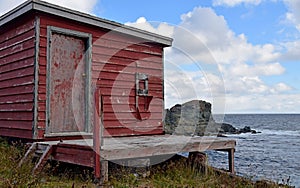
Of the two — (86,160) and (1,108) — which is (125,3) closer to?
(1,108)

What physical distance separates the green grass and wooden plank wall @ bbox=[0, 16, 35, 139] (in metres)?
0.54

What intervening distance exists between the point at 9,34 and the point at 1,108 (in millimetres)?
1684

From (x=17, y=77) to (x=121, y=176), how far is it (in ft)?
10.5

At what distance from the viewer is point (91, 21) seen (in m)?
7.22

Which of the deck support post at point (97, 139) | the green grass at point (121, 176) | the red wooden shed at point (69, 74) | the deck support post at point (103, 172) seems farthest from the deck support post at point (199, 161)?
the deck support post at point (97, 139)

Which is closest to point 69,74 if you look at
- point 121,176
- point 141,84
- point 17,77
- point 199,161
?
point 17,77

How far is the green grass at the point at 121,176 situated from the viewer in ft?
16.2

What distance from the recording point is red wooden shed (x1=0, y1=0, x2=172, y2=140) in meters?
6.45

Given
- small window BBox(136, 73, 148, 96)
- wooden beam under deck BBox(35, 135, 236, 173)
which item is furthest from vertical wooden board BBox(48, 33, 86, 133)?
small window BBox(136, 73, 148, 96)

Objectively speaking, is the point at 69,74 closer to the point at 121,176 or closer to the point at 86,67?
the point at 86,67

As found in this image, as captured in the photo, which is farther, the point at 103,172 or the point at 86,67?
the point at 86,67

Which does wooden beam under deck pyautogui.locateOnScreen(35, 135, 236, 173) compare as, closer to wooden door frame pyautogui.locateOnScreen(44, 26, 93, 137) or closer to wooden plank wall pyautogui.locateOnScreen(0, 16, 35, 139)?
wooden door frame pyautogui.locateOnScreen(44, 26, 93, 137)

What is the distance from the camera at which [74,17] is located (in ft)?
22.7

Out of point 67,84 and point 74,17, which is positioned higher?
point 74,17
